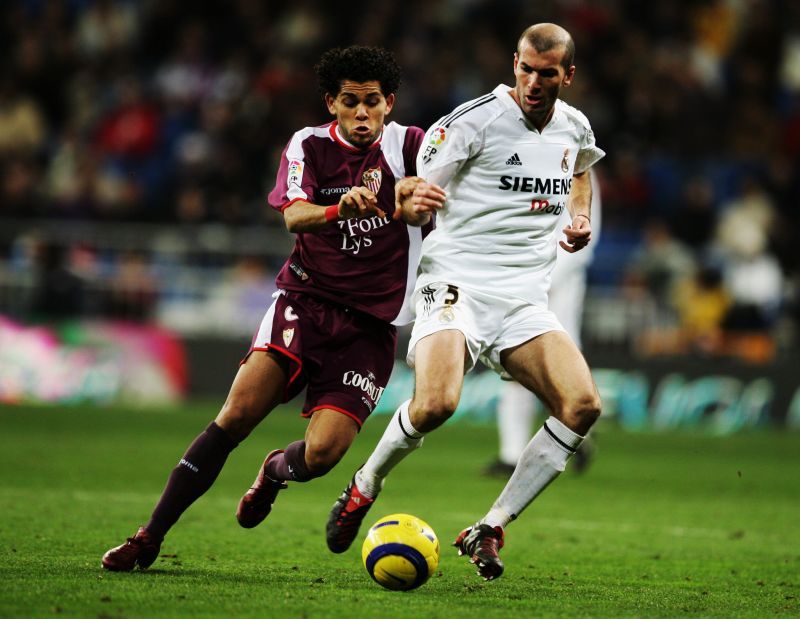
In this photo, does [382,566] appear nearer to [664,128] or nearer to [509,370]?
[509,370]

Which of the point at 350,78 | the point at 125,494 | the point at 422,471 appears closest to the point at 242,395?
the point at 350,78

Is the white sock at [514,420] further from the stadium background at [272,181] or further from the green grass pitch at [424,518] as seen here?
the stadium background at [272,181]

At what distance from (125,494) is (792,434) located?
942 cm

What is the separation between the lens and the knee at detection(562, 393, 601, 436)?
243 inches

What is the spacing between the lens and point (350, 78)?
6.42 m

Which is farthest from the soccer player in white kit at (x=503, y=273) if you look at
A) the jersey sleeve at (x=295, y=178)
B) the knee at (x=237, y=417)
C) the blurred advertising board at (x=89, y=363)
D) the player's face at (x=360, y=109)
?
the blurred advertising board at (x=89, y=363)

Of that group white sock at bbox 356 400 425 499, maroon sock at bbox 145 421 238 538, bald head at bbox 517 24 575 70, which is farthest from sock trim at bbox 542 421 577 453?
bald head at bbox 517 24 575 70

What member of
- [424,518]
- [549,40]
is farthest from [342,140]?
[424,518]

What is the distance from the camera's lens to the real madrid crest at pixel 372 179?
21.4 ft

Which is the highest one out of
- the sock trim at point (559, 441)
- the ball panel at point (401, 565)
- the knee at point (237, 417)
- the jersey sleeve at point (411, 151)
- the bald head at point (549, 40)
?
the bald head at point (549, 40)

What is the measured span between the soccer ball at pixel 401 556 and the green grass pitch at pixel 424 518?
0.26ft

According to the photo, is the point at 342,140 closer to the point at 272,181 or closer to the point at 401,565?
the point at 401,565

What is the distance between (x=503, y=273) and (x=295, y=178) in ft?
3.59

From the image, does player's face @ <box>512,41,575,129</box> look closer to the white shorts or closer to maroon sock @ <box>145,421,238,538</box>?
the white shorts
